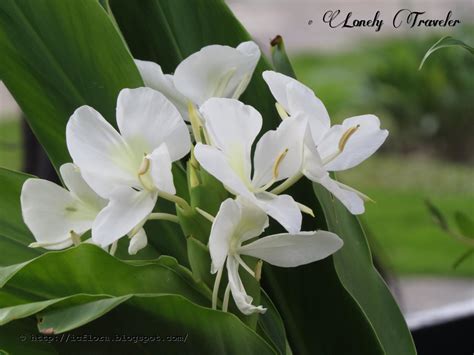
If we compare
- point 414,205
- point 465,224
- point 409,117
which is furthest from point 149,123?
point 409,117

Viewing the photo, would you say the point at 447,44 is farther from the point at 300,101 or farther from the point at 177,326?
the point at 177,326

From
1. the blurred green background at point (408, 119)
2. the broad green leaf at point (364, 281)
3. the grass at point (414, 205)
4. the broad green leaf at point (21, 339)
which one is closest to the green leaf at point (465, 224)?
the broad green leaf at point (364, 281)

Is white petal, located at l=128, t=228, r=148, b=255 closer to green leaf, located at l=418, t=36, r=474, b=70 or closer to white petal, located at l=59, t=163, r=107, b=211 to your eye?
white petal, located at l=59, t=163, r=107, b=211

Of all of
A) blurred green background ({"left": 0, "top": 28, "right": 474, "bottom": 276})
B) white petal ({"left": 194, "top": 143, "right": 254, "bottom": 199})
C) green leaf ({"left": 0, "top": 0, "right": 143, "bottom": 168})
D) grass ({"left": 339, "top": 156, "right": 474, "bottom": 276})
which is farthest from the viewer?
blurred green background ({"left": 0, "top": 28, "right": 474, "bottom": 276})

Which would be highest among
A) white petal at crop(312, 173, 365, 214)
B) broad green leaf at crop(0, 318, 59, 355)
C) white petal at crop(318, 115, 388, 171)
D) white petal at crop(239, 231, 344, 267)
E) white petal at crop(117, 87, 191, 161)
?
white petal at crop(117, 87, 191, 161)

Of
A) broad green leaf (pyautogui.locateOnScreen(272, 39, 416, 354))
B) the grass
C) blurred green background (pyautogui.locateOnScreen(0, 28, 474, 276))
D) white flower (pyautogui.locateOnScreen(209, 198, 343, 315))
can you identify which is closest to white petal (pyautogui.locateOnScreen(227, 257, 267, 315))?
white flower (pyautogui.locateOnScreen(209, 198, 343, 315))
